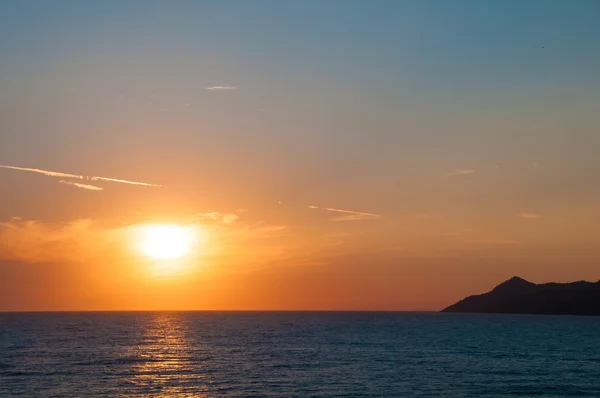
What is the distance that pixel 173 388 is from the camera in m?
63.7

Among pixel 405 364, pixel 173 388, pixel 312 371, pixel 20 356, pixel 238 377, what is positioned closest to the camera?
pixel 173 388

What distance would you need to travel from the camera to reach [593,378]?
236ft

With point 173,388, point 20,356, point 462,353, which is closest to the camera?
point 173,388

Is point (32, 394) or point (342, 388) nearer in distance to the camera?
point (32, 394)

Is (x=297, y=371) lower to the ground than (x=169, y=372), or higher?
lower

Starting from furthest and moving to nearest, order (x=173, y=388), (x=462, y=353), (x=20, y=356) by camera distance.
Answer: (x=462, y=353) < (x=20, y=356) < (x=173, y=388)

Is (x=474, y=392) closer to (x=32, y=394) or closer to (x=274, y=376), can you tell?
(x=274, y=376)

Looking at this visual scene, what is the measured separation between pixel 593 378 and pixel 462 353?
3386 centimetres

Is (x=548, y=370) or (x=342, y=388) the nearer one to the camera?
(x=342, y=388)

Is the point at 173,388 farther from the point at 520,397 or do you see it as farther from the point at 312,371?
the point at 520,397

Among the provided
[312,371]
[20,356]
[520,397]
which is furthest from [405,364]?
[20,356]

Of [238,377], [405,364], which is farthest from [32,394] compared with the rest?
[405,364]

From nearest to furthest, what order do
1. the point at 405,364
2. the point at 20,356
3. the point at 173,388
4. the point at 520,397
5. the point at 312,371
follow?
the point at 520,397 < the point at 173,388 < the point at 312,371 < the point at 405,364 < the point at 20,356

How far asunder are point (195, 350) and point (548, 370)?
194 feet
